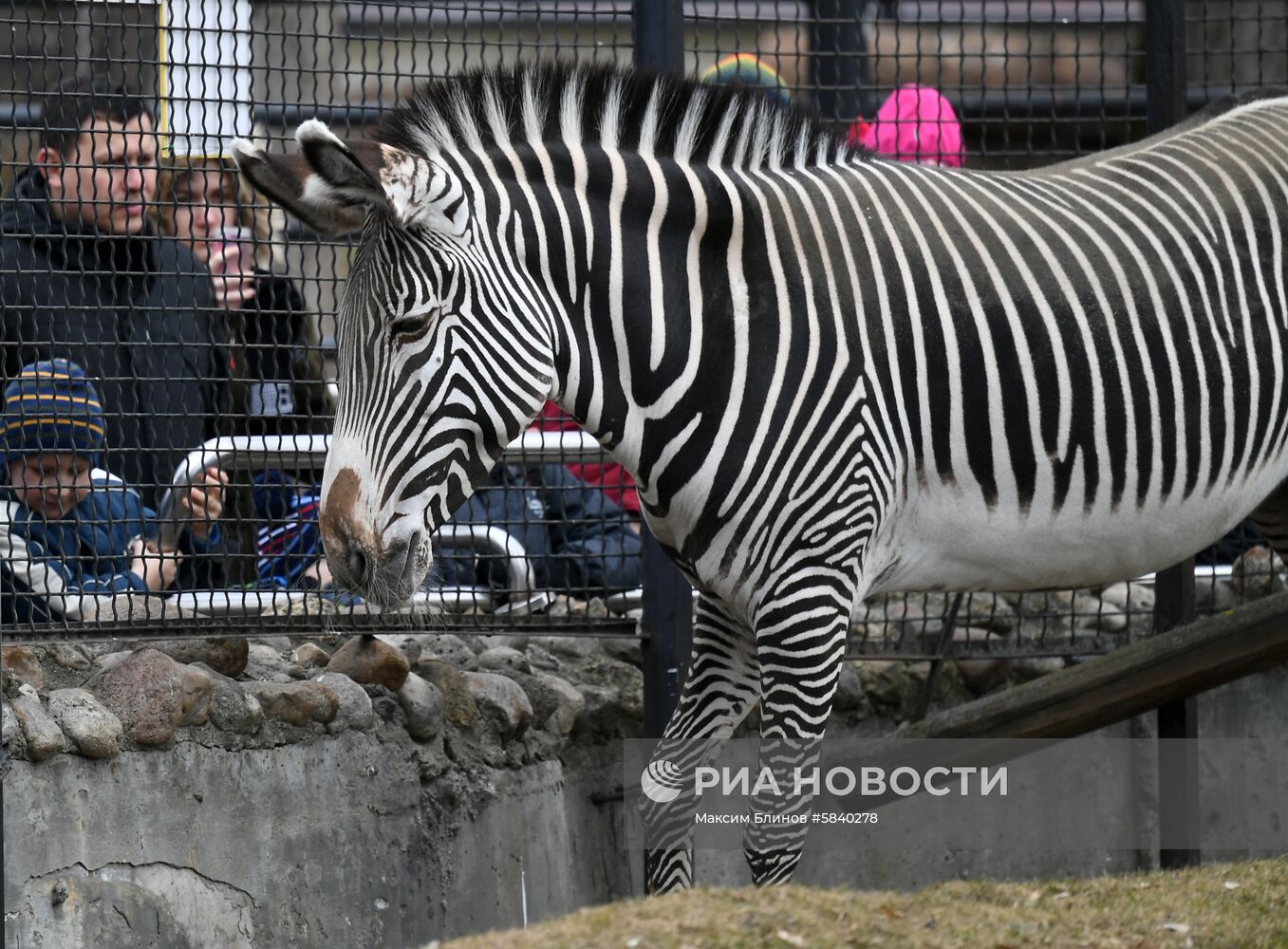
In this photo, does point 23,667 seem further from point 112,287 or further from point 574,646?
point 574,646

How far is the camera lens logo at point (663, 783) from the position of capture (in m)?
4.18

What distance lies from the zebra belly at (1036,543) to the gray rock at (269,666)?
1.85m

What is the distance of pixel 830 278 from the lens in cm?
382

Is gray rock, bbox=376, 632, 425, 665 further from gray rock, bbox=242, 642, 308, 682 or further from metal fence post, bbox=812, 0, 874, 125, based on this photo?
metal fence post, bbox=812, 0, 874, 125

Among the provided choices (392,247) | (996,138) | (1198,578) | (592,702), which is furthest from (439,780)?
(996,138)

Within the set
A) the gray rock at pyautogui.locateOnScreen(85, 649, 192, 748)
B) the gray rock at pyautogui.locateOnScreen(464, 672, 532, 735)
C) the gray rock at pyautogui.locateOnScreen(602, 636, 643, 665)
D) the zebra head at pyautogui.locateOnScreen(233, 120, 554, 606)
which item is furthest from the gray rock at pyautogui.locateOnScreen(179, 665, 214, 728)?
the gray rock at pyautogui.locateOnScreen(602, 636, 643, 665)

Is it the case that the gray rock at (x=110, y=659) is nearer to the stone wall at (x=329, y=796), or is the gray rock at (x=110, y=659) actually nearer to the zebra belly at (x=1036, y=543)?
the stone wall at (x=329, y=796)

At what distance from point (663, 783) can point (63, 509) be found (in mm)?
1894

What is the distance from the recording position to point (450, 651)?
5.11 meters

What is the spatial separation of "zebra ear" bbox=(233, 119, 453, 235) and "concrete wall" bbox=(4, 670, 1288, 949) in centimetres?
161

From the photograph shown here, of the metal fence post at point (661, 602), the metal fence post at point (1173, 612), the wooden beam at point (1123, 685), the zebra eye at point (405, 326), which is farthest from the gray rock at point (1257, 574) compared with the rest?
the zebra eye at point (405, 326)

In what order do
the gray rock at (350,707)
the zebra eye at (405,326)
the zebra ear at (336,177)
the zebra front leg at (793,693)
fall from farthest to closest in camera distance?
the gray rock at (350,707), the zebra front leg at (793,693), the zebra eye at (405,326), the zebra ear at (336,177)

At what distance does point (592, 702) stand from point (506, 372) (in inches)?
75.5

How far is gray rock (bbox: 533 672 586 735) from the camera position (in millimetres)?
4996
